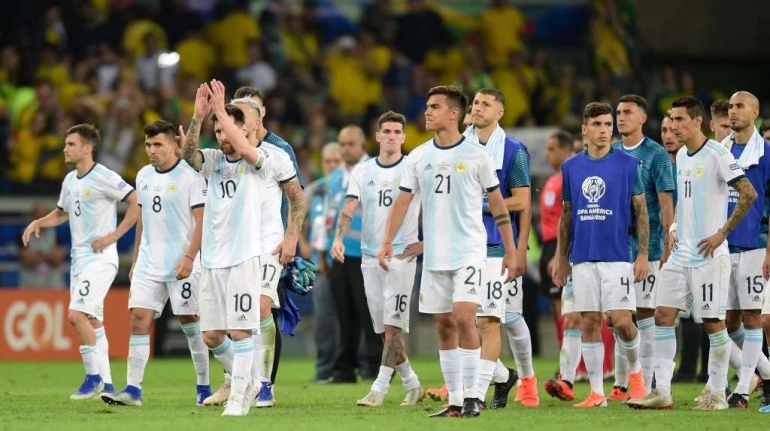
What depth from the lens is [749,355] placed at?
11570mm

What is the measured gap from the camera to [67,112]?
73.4ft

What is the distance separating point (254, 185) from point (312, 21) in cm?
1617

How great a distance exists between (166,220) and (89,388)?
1925 mm

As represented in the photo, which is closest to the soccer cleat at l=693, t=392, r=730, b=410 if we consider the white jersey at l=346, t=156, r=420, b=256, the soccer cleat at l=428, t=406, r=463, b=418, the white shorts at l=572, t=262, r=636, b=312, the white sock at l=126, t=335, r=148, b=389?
the white shorts at l=572, t=262, r=636, b=312

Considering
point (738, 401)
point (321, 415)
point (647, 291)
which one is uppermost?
point (647, 291)

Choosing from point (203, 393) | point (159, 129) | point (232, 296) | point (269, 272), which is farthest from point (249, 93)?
point (203, 393)

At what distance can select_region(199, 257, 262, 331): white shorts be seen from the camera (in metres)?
10.5

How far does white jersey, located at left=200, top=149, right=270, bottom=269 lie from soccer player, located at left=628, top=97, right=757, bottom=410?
3445 mm

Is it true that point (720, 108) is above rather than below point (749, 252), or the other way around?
above

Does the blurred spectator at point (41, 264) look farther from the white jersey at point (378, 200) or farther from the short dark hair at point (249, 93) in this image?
the short dark hair at point (249, 93)

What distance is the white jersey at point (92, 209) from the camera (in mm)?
13336

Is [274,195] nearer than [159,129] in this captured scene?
Yes

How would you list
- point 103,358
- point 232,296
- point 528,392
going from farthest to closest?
point 103,358
point 528,392
point 232,296

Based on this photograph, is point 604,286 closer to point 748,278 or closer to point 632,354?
point 632,354
